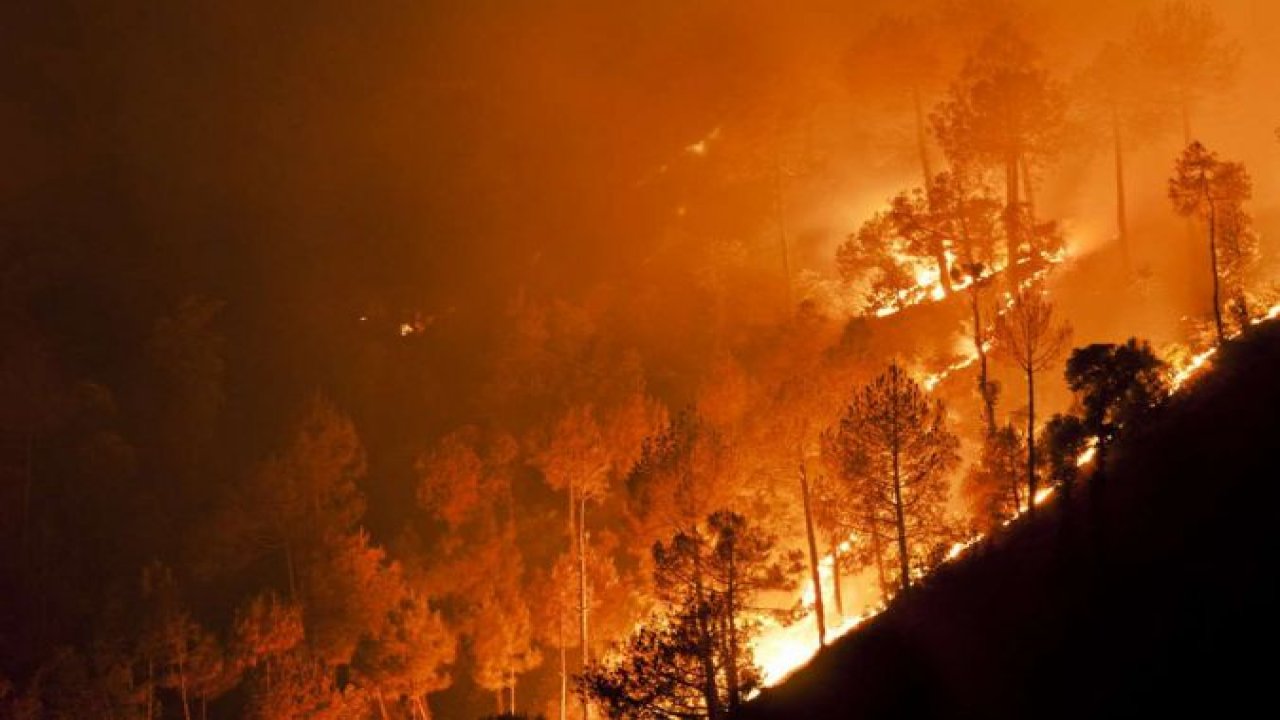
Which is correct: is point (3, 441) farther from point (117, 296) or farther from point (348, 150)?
point (348, 150)

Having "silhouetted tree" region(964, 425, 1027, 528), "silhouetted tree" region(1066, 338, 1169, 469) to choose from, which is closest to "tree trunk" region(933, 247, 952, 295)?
"silhouetted tree" region(964, 425, 1027, 528)

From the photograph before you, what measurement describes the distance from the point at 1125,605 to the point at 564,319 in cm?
3652

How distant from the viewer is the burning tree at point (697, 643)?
24047 millimetres

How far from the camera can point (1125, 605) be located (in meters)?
19.5

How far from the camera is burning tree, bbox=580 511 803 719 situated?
24047 millimetres

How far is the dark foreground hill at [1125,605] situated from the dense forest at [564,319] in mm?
1872

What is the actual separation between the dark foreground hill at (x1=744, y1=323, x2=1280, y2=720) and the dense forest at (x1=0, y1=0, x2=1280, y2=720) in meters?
1.87

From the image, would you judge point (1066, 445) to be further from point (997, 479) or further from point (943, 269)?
point (943, 269)

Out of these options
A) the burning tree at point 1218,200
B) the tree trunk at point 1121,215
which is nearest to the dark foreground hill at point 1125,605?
the burning tree at point 1218,200

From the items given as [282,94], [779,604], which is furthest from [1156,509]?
[282,94]

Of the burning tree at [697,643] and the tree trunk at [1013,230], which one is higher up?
the tree trunk at [1013,230]

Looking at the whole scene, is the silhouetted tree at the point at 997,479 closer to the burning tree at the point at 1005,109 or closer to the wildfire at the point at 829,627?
the wildfire at the point at 829,627

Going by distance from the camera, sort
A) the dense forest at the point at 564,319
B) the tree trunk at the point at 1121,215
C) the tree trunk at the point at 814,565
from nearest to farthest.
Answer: the tree trunk at the point at 814,565
the dense forest at the point at 564,319
the tree trunk at the point at 1121,215

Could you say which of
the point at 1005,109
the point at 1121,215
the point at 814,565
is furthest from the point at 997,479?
the point at 1121,215
